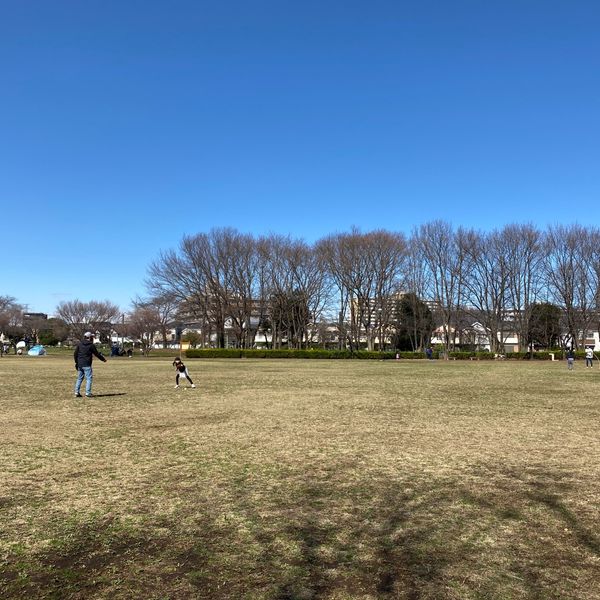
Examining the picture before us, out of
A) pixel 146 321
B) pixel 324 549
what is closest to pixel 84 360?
pixel 324 549

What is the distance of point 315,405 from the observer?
1250 centimetres

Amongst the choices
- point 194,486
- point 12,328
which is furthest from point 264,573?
point 12,328

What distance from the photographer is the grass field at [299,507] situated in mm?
3312

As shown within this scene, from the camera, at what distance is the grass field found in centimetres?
331

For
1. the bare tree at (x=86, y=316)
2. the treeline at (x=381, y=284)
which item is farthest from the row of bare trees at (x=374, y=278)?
the bare tree at (x=86, y=316)

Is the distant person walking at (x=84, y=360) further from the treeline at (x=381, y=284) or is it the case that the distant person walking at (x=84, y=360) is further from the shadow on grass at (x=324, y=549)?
the treeline at (x=381, y=284)

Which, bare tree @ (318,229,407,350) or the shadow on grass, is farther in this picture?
bare tree @ (318,229,407,350)

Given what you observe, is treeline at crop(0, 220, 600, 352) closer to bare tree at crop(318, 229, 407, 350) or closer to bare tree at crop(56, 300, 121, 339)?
bare tree at crop(318, 229, 407, 350)

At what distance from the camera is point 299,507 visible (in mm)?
4793

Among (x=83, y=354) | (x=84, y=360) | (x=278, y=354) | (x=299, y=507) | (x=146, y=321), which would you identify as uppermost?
(x=146, y=321)

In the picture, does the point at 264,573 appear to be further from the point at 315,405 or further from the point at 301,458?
the point at 315,405

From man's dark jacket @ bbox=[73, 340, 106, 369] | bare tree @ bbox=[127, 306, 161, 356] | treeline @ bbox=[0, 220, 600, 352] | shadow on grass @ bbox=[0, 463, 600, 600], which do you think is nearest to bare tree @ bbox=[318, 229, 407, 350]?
treeline @ bbox=[0, 220, 600, 352]

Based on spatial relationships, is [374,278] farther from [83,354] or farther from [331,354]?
[83,354]

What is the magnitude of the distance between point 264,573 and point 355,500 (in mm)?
1789
